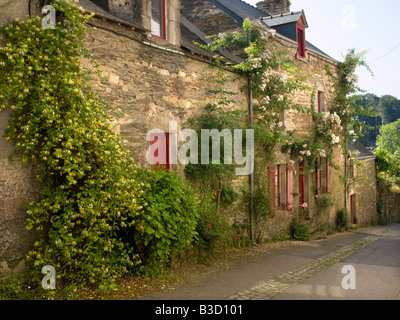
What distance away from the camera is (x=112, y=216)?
5.76 metres

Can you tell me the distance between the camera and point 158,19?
7738 mm

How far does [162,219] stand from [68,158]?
5.42 feet

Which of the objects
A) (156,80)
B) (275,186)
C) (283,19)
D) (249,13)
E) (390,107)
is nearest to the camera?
(156,80)

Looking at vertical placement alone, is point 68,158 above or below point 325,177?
above

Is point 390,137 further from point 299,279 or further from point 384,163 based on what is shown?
point 299,279

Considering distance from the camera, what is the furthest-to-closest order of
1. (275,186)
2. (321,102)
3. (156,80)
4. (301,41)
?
(321,102) < (301,41) < (275,186) < (156,80)

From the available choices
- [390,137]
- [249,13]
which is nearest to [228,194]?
[249,13]

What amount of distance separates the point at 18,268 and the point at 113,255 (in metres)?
1.30

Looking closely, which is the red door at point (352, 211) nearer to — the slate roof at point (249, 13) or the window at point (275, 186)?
the window at point (275, 186)

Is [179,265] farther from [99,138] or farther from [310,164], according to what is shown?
[310,164]

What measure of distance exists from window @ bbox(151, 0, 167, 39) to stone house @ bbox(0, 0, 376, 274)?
0.07 feet

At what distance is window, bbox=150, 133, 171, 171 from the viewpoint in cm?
722

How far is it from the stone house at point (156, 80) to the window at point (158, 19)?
0.07 feet

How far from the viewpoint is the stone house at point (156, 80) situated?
5.11 metres
